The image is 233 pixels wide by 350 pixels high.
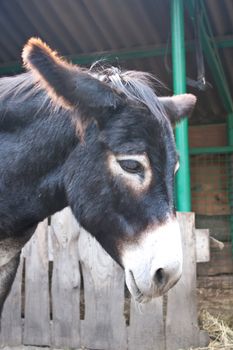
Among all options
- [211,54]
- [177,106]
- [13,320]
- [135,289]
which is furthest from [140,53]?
[135,289]

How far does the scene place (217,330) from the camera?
14.0ft

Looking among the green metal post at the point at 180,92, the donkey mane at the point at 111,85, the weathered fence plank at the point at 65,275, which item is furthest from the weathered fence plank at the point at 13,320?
the donkey mane at the point at 111,85

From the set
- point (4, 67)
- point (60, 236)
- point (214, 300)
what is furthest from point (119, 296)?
point (4, 67)

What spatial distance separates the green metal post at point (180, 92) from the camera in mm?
4242

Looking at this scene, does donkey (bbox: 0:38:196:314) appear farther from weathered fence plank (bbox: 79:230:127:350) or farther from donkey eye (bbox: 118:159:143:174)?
weathered fence plank (bbox: 79:230:127:350)

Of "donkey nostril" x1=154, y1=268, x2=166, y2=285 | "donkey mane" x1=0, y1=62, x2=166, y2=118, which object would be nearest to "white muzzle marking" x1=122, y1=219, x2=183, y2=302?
"donkey nostril" x1=154, y1=268, x2=166, y2=285

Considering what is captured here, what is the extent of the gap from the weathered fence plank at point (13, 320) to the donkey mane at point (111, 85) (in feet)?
6.97

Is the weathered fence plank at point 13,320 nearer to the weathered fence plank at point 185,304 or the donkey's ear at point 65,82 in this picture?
the weathered fence plank at point 185,304

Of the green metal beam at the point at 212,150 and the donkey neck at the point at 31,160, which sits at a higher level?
the green metal beam at the point at 212,150

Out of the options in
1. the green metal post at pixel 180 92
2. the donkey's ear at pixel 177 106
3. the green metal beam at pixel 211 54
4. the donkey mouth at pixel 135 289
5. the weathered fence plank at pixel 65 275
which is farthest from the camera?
the green metal beam at pixel 211 54

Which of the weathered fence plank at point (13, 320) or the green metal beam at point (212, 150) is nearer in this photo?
the weathered fence plank at point (13, 320)

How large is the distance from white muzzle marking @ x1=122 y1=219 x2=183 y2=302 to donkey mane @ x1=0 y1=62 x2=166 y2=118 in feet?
1.77

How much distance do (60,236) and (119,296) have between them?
679 millimetres

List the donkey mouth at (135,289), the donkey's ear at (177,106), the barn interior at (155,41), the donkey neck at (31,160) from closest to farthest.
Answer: the donkey mouth at (135,289)
the donkey neck at (31,160)
the donkey's ear at (177,106)
the barn interior at (155,41)
